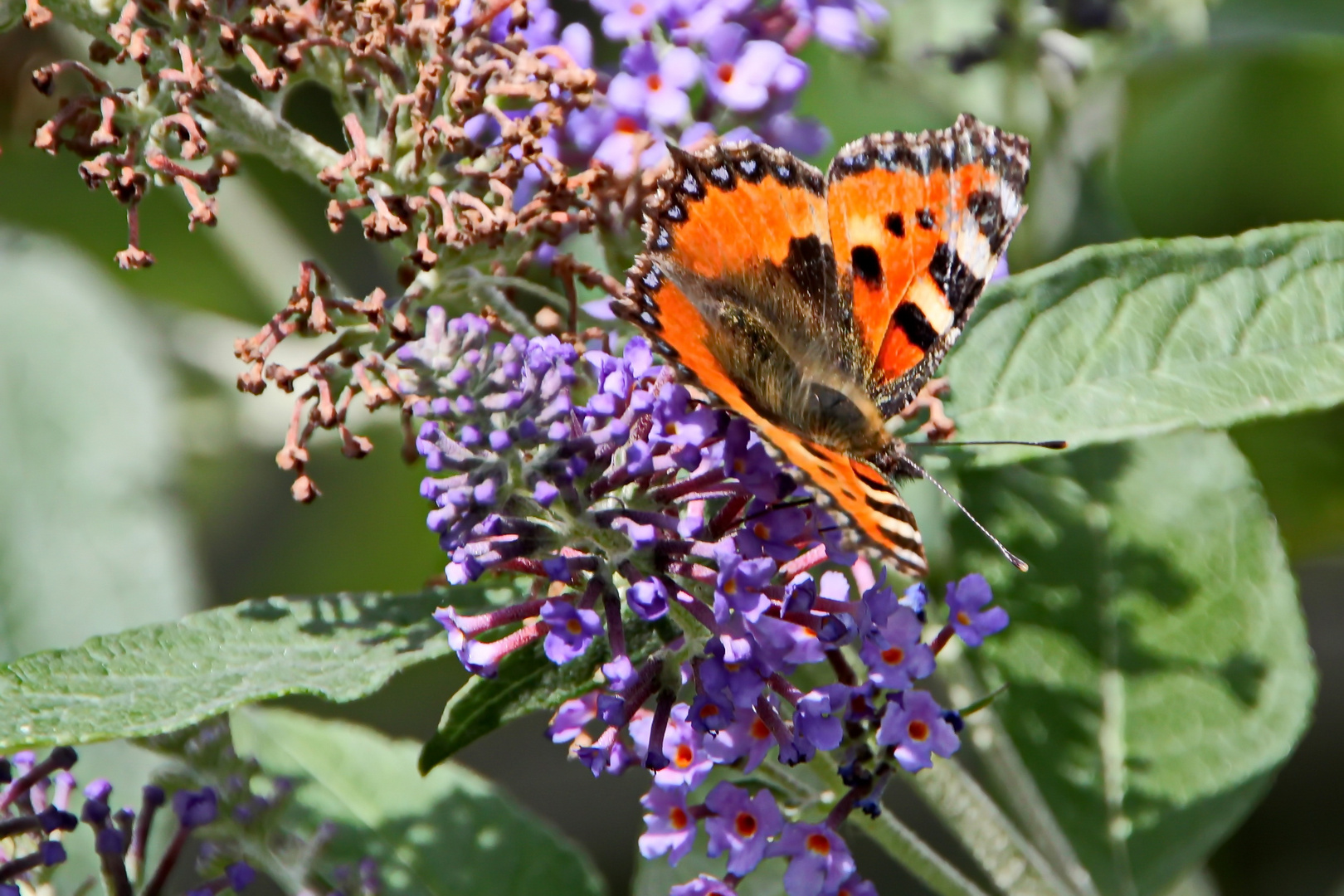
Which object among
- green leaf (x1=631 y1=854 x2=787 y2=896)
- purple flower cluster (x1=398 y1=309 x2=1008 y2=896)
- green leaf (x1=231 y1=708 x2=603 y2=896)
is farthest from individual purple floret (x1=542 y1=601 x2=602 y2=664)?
green leaf (x1=231 y1=708 x2=603 y2=896)

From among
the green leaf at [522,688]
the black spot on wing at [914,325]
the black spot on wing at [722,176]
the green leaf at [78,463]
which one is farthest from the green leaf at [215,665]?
the green leaf at [78,463]

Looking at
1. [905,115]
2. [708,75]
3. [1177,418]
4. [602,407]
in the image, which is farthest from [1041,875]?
[905,115]

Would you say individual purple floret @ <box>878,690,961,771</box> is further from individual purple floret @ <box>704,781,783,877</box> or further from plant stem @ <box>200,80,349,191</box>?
plant stem @ <box>200,80,349,191</box>

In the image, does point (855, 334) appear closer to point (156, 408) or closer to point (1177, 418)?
point (1177, 418)

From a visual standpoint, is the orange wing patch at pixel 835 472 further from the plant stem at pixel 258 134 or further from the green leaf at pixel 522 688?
the plant stem at pixel 258 134

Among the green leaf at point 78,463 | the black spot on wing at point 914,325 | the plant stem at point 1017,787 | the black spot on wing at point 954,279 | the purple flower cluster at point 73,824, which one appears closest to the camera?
the purple flower cluster at point 73,824

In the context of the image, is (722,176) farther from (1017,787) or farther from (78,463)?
(78,463)
